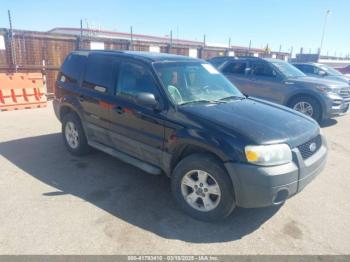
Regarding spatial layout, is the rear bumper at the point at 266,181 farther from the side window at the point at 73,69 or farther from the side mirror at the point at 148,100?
the side window at the point at 73,69

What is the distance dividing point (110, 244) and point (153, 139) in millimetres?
1341

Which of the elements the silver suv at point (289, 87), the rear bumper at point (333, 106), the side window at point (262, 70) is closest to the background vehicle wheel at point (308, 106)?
the silver suv at point (289, 87)

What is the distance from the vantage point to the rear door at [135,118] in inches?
143

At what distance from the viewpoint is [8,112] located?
875cm

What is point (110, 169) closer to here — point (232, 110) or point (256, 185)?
point (232, 110)

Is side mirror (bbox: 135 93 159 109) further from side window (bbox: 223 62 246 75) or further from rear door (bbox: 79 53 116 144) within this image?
side window (bbox: 223 62 246 75)

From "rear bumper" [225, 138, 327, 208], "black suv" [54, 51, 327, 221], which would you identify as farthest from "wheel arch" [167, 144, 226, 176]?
"rear bumper" [225, 138, 327, 208]

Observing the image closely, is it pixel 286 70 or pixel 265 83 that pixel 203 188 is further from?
pixel 286 70

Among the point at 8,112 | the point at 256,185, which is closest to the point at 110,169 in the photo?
the point at 256,185

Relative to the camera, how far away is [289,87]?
8273mm

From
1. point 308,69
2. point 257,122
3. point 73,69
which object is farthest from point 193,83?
point 308,69

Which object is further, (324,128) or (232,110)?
(324,128)

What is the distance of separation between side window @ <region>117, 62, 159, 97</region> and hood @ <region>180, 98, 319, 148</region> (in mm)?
620

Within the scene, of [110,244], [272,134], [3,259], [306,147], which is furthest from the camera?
[306,147]
